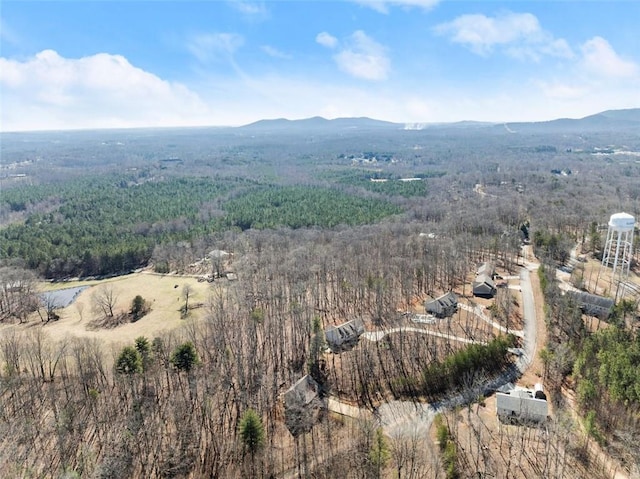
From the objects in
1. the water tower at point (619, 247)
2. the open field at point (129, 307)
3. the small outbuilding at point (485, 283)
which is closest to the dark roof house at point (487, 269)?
the small outbuilding at point (485, 283)

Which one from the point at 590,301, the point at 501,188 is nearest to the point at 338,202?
the point at 501,188

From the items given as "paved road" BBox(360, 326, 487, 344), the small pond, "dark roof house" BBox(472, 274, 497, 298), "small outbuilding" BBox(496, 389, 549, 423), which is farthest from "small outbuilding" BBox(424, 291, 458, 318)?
the small pond

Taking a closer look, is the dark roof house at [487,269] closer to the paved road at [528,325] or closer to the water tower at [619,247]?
the paved road at [528,325]

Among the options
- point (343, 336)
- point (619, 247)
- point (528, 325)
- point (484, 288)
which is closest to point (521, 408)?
point (343, 336)

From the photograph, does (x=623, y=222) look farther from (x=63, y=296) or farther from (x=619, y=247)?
(x=63, y=296)

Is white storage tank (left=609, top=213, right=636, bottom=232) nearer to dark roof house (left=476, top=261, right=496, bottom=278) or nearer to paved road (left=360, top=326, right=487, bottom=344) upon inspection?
dark roof house (left=476, top=261, right=496, bottom=278)

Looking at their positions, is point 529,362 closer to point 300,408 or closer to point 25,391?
point 300,408

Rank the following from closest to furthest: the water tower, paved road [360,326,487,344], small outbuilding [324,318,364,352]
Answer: small outbuilding [324,318,364,352] < paved road [360,326,487,344] < the water tower
